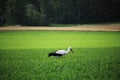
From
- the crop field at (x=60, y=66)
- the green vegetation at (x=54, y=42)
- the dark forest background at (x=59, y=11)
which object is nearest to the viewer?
the crop field at (x=60, y=66)

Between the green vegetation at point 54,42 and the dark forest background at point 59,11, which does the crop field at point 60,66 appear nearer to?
the green vegetation at point 54,42

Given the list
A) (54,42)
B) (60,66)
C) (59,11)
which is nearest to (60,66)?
(60,66)

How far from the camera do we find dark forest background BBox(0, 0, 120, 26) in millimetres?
16438

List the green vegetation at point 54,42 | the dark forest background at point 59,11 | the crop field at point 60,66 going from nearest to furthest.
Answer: the crop field at point 60,66 < the green vegetation at point 54,42 < the dark forest background at point 59,11

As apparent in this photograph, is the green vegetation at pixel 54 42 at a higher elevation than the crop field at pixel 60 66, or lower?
lower

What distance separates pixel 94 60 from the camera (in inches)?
209

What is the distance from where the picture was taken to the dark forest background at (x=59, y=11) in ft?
53.9

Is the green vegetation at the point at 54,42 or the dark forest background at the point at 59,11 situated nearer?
the green vegetation at the point at 54,42

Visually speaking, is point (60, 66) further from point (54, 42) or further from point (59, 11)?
point (59, 11)

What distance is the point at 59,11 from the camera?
19484 mm

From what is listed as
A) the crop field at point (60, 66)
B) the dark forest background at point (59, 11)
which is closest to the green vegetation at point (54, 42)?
the crop field at point (60, 66)

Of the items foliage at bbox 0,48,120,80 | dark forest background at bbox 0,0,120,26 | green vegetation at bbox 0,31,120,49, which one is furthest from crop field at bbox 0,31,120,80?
dark forest background at bbox 0,0,120,26

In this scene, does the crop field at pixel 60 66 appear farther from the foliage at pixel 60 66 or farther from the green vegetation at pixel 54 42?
the green vegetation at pixel 54 42

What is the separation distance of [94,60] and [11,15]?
11.8 meters
